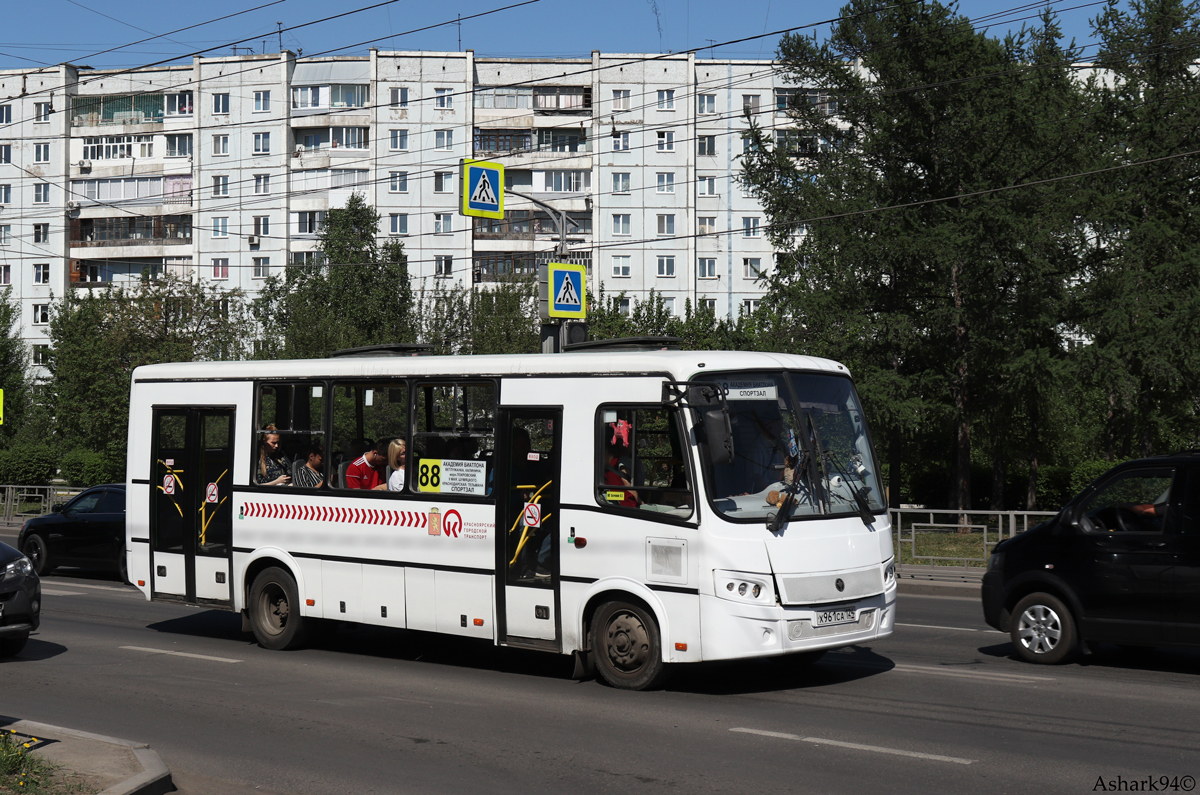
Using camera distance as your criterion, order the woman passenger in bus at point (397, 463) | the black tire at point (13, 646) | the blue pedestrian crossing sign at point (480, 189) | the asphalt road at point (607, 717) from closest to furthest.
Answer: the asphalt road at point (607, 717) < the woman passenger in bus at point (397, 463) < the black tire at point (13, 646) < the blue pedestrian crossing sign at point (480, 189)

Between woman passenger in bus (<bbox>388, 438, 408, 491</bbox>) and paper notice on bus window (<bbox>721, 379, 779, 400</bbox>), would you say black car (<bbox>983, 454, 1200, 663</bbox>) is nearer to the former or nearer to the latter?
paper notice on bus window (<bbox>721, 379, 779, 400</bbox>)

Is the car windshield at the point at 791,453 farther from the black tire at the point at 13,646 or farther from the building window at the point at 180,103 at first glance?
the building window at the point at 180,103

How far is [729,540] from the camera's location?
9.69 metres

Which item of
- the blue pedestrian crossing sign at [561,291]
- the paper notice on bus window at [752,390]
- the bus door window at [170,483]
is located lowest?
the bus door window at [170,483]

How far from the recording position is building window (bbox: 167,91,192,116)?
263ft

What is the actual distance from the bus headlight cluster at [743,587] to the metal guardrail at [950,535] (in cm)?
1191

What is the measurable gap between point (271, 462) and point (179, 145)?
72.7 meters

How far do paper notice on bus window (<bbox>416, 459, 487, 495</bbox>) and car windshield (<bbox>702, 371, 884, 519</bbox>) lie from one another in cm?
248

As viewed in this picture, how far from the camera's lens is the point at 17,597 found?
12125 mm

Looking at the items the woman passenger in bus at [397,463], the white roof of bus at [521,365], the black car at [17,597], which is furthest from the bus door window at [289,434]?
the black car at [17,597]

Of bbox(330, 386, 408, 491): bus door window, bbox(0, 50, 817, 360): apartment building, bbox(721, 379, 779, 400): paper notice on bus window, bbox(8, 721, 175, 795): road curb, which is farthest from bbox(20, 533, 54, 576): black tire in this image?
bbox(0, 50, 817, 360): apartment building

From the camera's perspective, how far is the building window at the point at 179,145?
262ft

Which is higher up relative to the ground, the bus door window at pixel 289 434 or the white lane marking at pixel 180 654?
the bus door window at pixel 289 434

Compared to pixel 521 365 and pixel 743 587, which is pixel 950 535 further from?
pixel 743 587
